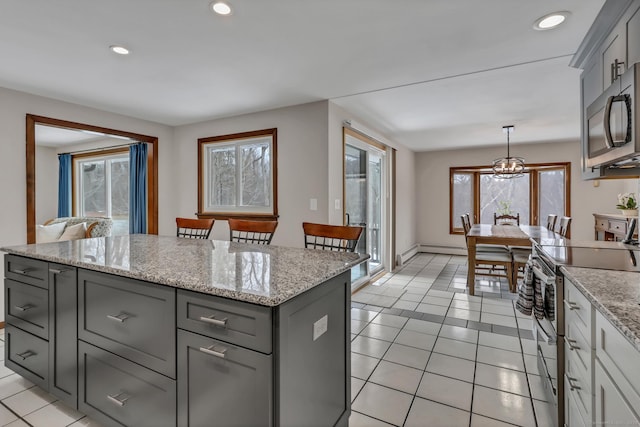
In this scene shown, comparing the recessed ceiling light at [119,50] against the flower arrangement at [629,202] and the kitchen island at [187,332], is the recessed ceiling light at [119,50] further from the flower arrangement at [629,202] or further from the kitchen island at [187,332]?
the flower arrangement at [629,202]

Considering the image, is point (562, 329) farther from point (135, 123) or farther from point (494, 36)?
point (135, 123)

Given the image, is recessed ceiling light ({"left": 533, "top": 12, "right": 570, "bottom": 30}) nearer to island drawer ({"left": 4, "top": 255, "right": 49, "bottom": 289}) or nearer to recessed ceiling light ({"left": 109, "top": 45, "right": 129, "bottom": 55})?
recessed ceiling light ({"left": 109, "top": 45, "right": 129, "bottom": 55})

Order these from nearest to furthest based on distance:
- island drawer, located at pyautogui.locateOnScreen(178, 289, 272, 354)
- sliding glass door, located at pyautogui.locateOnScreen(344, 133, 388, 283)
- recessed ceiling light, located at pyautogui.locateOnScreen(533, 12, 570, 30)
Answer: island drawer, located at pyautogui.locateOnScreen(178, 289, 272, 354), recessed ceiling light, located at pyautogui.locateOnScreen(533, 12, 570, 30), sliding glass door, located at pyautogui.locateOnScreen(344, 133, 388, 283)

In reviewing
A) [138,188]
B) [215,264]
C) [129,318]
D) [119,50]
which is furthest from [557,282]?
[138,188]

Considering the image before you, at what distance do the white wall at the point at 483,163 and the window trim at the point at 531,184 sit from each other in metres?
Answer: 0.07

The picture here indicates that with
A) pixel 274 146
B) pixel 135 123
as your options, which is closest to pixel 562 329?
pixel 274 146

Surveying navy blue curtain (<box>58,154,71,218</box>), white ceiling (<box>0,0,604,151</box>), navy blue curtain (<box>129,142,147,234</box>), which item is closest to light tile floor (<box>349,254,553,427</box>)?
white ceiling (<box>0,0,604,151</box>)

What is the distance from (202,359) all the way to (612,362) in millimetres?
1402

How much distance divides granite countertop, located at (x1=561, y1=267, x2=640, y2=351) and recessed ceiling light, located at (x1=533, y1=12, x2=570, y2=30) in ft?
4.99

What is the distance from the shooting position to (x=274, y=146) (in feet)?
12.6

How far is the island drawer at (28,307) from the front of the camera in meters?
1.85

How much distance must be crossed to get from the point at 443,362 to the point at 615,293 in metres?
1.52

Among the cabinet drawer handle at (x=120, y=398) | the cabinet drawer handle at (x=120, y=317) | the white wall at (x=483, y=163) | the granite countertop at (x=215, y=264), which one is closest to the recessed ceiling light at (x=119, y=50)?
the granite countertop at (x=215, y=264)

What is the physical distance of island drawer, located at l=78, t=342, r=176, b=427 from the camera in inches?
54.1
